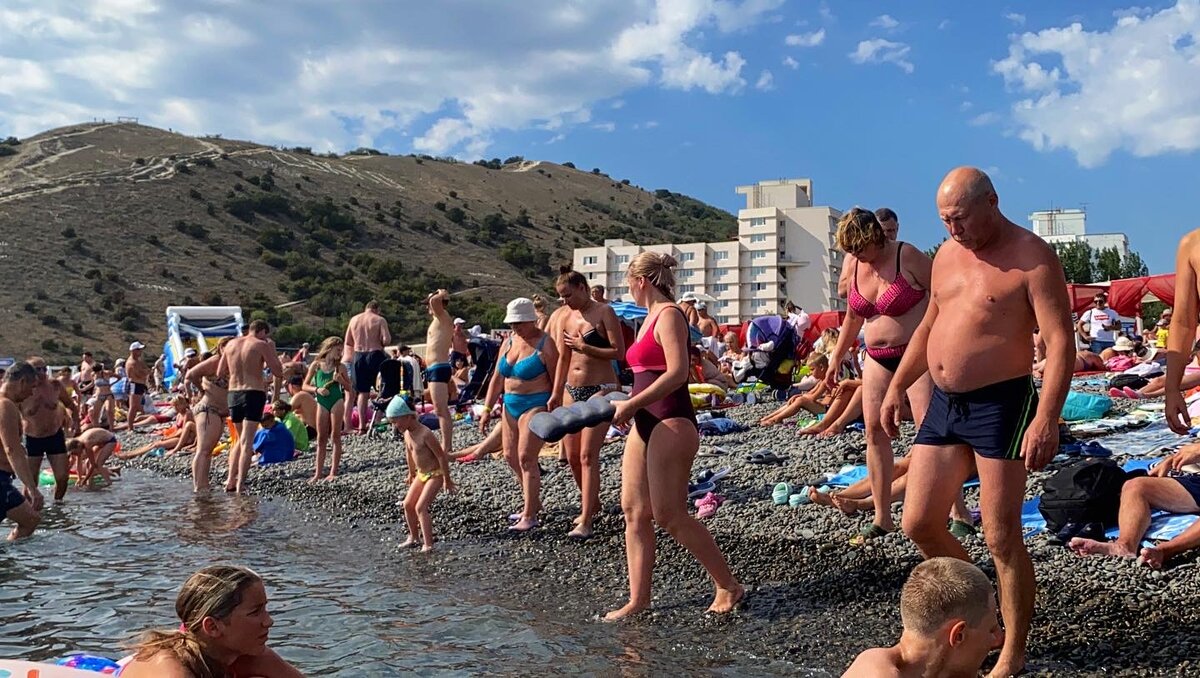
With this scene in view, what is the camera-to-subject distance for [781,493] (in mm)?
7156

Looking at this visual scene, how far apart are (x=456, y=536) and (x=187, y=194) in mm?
66634

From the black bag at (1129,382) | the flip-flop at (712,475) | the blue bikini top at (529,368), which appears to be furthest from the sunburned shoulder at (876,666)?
the black bag at (1129,382)

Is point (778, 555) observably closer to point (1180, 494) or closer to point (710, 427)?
point (1180, 494)

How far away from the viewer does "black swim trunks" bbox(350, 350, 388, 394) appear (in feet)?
41.2

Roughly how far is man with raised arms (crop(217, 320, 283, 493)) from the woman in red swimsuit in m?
6.65

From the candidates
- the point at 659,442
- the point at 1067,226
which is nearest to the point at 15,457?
the point at 659,442

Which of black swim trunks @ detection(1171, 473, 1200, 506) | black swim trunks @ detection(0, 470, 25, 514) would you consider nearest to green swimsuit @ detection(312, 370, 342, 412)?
black swim trunks @ detection(0, 470, 25, 514)

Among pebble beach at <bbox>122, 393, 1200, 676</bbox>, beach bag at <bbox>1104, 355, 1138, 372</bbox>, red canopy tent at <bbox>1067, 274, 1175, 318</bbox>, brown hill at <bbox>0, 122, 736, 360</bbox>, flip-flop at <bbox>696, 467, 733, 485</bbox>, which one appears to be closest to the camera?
pebble beach at <bbox>122, 393, 1200, 676</bbox>

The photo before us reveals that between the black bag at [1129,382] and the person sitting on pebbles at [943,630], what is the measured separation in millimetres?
9272

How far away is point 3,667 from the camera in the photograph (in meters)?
3.08

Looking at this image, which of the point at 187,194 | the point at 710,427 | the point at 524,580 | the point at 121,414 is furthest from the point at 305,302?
the point at 524,580

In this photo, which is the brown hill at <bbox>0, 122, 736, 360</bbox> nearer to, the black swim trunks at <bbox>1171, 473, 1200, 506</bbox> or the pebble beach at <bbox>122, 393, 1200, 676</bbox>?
the pebble beach at <bbox>122, 393, 1200, 676</bbox>

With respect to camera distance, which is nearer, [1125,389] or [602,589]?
[602,589]

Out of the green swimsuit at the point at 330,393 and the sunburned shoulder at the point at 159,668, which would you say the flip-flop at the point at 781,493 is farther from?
the green swimsuit at the point at 330,393
